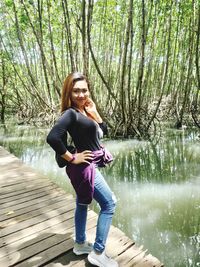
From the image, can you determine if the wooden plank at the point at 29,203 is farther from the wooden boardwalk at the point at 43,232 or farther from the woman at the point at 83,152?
the woman at the point at 83,152

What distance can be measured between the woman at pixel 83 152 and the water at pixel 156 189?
1.18m

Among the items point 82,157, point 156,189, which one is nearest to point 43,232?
point 82,157

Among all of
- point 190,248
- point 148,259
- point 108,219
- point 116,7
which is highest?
point 116,7

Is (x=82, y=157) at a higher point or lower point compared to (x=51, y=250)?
higher

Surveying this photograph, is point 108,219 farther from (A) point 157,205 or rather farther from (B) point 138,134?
(B) point 138,134

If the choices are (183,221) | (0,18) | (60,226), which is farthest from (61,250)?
(0,18)

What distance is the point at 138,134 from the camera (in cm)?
957

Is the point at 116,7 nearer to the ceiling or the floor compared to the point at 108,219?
nearer to the ceiling

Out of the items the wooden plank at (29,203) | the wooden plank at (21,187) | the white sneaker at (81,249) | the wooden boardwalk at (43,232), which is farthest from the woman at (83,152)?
the wooden plank at (21,187)

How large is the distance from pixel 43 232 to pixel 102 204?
972 mm

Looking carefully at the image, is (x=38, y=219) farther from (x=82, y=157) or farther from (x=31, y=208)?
(x=82, y=157)

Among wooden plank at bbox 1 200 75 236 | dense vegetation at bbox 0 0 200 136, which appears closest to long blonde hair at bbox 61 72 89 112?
wooden plank at bbox 1 200 75 236

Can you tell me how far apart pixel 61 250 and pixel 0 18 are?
13033 millimetres

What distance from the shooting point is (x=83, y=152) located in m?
2.00
